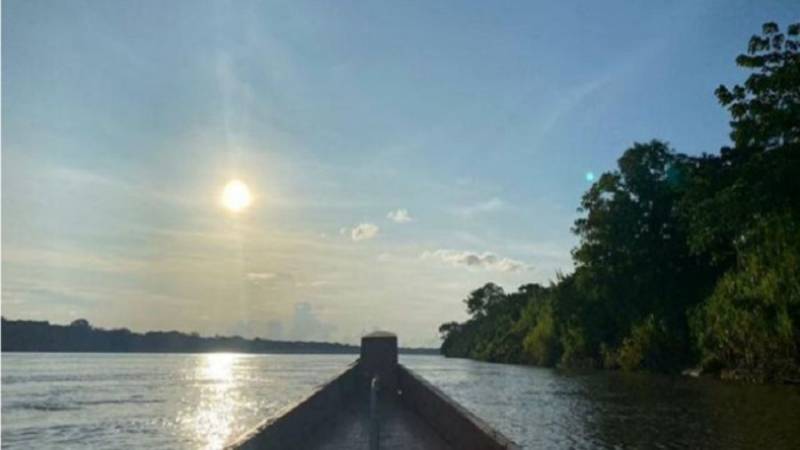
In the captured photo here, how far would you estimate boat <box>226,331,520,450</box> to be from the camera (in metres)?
8.30

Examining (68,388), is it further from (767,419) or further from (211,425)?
(767,419)

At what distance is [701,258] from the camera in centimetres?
5903

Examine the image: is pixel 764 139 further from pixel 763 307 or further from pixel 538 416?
pixel 538 416

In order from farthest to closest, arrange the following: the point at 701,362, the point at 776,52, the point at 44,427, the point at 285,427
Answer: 1. the point at 701,362
2. the point at 776,52
3. the point at 44,427
4. the point at 285,427

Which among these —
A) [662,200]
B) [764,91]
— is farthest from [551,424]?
[662,200]

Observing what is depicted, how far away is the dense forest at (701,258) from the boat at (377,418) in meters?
29.8

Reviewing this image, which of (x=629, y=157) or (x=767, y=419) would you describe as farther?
(x=629, y=157)

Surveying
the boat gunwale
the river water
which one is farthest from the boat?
the river water

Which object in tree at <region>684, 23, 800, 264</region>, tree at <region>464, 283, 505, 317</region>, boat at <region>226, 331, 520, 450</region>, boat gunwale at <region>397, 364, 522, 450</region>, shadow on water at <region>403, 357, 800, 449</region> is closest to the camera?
boat gunwale at <region>397, 364, 522, 450</region>

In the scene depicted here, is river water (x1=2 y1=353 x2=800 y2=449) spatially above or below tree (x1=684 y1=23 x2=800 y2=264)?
below

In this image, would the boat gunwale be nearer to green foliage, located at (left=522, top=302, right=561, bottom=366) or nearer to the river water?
the river water

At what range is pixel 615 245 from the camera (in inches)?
2350

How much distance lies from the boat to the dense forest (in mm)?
29751

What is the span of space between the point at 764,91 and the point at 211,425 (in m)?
33.9
